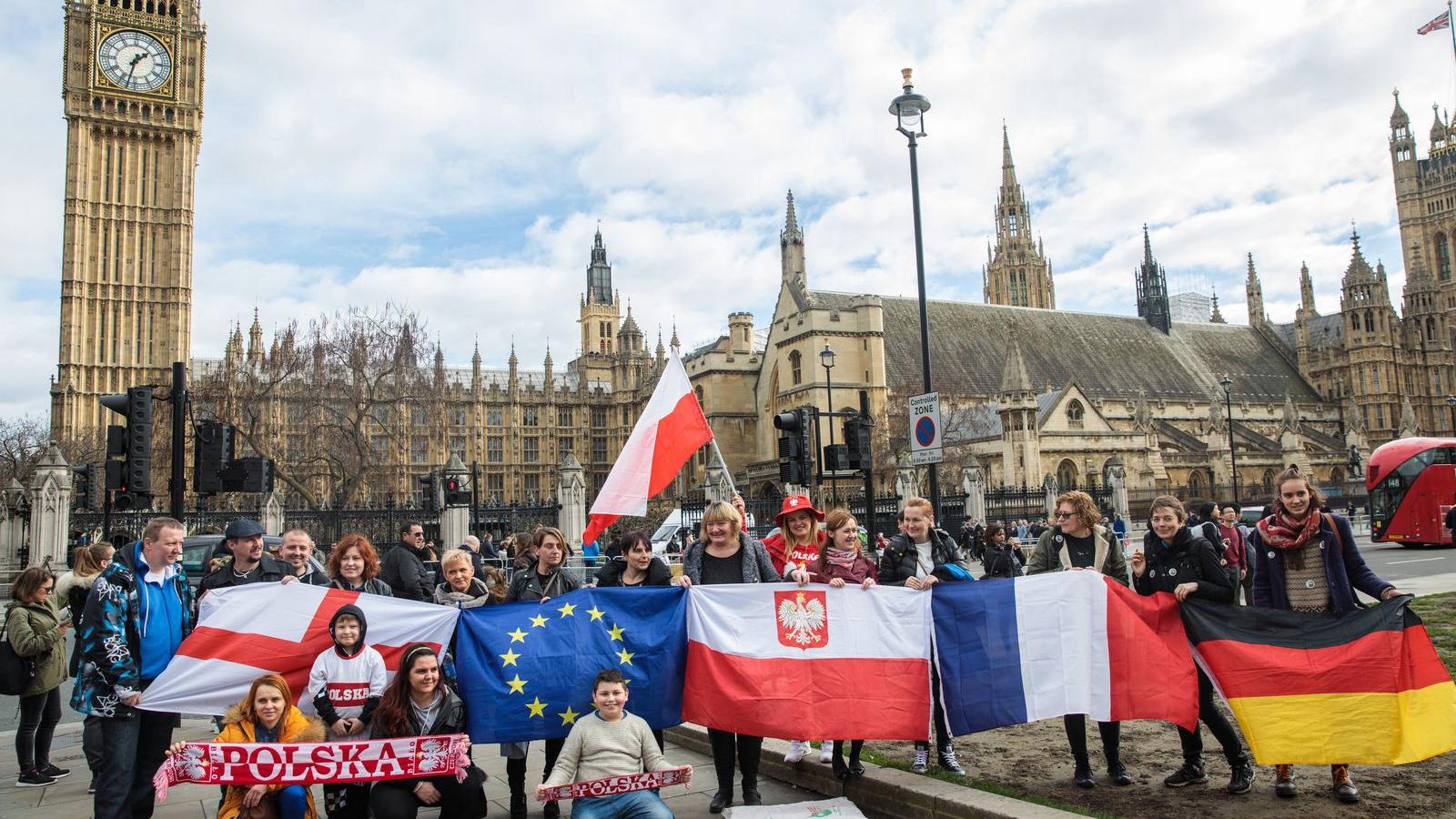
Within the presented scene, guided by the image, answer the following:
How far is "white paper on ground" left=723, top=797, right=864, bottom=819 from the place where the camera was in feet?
18.7

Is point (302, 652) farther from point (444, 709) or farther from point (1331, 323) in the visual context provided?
point (1331, 323)

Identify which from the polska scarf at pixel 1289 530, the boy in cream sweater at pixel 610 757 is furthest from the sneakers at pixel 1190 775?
the boy in cream sweater at pixel 610 757

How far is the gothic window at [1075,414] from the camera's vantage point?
159ft

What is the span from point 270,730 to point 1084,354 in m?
63.0

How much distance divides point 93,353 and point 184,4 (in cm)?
2400

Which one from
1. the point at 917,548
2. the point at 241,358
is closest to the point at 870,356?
the point at 241,358

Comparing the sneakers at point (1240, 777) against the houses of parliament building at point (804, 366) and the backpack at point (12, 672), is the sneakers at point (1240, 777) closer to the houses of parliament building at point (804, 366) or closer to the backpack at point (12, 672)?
the backpack at point (12, 672)

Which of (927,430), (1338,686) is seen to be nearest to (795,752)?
(1338,686)

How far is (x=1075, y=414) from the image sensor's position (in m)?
48.9

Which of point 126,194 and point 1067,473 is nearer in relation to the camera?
point 1067,473

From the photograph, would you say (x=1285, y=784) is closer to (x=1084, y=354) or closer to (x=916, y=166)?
(x=916, y=166)

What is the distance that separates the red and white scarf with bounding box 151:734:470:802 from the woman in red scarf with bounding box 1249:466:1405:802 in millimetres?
4928

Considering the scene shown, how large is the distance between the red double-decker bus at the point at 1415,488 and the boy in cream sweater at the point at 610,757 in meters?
29.6

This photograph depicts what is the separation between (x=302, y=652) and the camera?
20.4 ft
